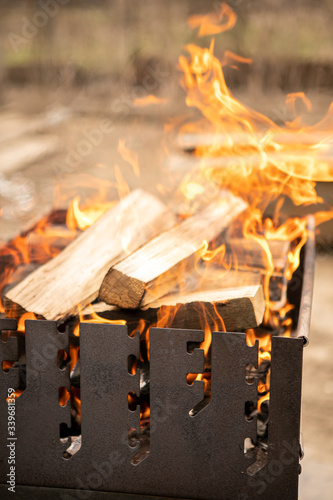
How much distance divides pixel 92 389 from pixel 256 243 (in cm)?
73

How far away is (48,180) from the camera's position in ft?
15.6

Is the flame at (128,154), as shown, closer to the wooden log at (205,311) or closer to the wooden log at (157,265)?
the wooden log at (157,265)

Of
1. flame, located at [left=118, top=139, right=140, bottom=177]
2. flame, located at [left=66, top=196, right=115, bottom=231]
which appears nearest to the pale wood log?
flame, located at [left=66, top=196, right=115, bottom=231]

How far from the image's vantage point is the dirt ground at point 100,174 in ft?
6.70

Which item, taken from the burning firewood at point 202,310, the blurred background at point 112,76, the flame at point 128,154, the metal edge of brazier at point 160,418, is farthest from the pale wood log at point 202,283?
the flame at point 128,154

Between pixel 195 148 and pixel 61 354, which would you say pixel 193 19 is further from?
pixel 61 354

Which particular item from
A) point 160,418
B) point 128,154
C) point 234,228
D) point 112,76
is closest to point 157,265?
point 160,418

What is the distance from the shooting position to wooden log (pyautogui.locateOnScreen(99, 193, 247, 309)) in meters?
1.29

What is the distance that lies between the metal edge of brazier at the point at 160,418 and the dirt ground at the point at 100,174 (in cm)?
42

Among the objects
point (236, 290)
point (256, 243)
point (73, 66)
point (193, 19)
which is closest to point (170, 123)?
point (193, 19)

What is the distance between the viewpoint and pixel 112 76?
6.97 meters

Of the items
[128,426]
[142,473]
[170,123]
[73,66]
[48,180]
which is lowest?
[142,473]

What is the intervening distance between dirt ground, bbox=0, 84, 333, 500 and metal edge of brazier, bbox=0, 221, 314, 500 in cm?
42

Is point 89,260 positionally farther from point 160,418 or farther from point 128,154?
point 128,154
